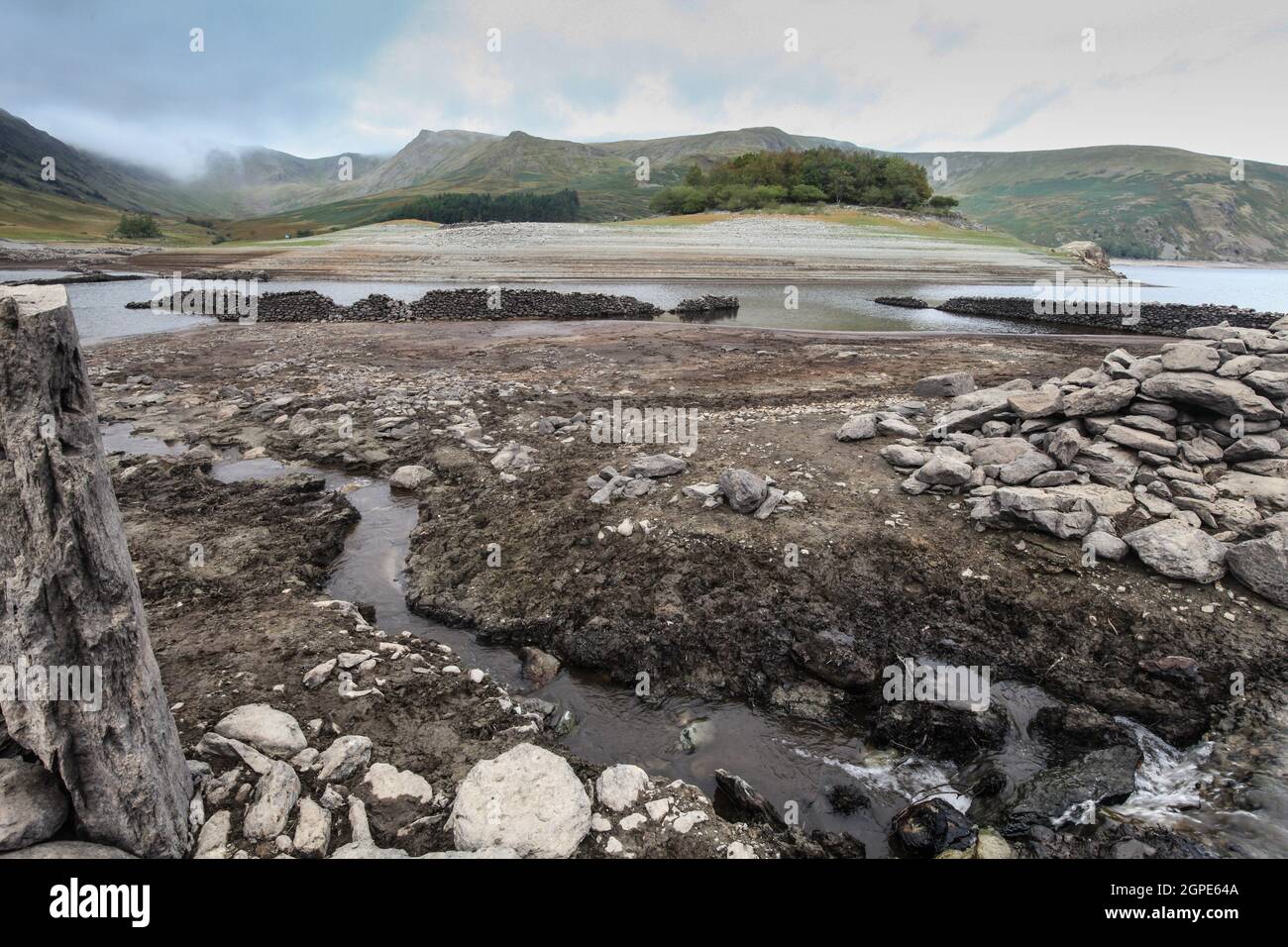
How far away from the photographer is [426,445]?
36.8ft

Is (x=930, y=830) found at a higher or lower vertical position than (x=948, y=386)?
lower

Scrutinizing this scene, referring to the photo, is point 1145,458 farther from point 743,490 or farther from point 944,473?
point 743,490

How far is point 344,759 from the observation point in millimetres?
4348

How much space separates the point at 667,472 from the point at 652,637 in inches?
134

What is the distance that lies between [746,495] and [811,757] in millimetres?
3628

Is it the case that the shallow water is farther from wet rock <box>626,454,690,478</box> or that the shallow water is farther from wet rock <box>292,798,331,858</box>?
wet rock <box>292,798,331,858</box>

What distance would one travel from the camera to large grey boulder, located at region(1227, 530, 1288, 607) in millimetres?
6195

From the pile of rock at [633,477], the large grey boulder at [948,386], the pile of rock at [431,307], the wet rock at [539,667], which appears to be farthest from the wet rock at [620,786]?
the pile of rock at [431,307]

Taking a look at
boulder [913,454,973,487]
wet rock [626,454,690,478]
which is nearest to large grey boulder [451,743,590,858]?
wet rock [626,454,690,478]

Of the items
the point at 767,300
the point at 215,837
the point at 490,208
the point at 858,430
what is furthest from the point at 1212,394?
the point at 490,208

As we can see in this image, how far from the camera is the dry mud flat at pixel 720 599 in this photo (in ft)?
17.4
